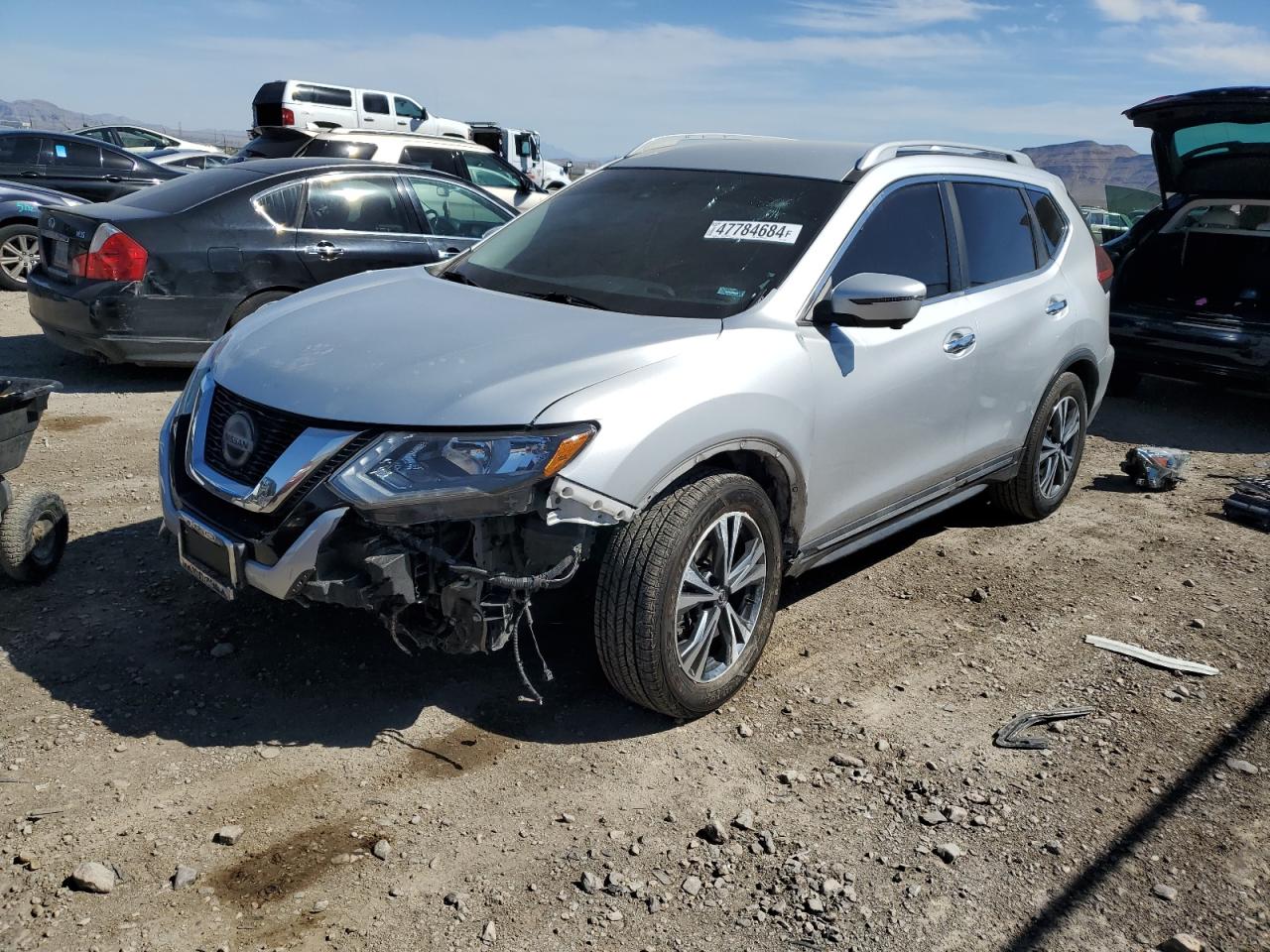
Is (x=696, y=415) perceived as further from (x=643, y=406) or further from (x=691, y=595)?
(x=691, y=595)

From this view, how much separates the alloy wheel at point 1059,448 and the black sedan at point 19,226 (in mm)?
9212

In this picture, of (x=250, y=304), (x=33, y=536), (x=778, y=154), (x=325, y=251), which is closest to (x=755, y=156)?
(x=778, y=154)

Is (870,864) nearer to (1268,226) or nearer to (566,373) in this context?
(566,373)

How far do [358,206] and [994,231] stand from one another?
4580mm

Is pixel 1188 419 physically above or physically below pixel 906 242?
below

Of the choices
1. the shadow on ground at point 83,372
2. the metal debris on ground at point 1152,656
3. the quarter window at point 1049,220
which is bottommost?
the shadow on ground at point 83,372

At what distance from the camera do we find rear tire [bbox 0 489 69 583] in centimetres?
413

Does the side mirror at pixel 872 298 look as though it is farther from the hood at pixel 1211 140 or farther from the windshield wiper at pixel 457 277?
the hood at pixel 1211 140

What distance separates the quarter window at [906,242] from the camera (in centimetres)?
405

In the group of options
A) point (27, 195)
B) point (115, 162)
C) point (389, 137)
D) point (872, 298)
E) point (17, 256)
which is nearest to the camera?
point (872, 298)

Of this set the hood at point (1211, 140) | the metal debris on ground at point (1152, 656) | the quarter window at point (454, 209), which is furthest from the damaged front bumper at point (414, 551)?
the hood at point (1211, 140)

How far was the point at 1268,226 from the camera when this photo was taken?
323 inches

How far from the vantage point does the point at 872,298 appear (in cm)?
368

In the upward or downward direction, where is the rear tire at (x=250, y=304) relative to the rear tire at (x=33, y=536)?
upward
